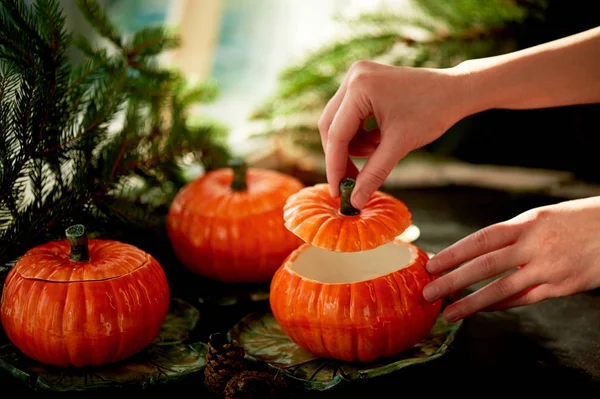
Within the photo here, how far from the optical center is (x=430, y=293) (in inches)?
35.4

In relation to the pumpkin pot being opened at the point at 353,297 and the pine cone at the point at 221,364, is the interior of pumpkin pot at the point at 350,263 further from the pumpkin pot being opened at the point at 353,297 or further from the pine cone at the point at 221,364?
the pine cone at the point at 221,364

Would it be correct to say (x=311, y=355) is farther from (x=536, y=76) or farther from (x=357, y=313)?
(x=536, y=76)

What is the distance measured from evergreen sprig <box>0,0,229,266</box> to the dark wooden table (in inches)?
7.5

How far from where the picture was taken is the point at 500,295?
35.4 inches

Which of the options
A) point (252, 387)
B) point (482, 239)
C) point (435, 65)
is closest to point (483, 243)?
point (482, 239)

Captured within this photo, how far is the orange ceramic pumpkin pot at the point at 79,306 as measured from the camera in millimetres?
869

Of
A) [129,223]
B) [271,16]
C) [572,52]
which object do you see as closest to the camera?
[572,52]

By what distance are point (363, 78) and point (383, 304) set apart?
0.32 meters

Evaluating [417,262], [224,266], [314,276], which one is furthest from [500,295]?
[224,266]

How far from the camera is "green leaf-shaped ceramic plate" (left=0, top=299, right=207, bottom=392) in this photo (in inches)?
33.6

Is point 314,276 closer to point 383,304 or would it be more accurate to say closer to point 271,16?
point 383,304

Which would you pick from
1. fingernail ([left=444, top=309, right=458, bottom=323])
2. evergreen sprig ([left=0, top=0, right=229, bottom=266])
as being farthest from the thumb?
evergreen sprig ([left=0, top=0, right=229, bottom=266])

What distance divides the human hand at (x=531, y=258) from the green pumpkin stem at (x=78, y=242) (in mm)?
494

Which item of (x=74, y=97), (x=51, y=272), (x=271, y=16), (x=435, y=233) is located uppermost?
(x=271, y=16)
